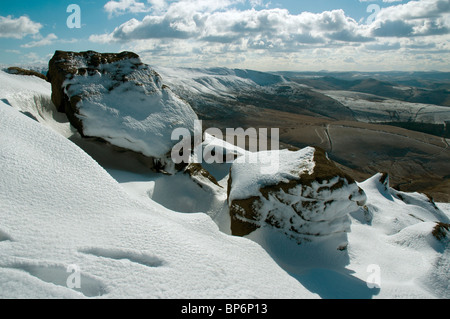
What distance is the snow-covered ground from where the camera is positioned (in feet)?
15.8

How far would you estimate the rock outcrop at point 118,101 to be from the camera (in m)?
12.4

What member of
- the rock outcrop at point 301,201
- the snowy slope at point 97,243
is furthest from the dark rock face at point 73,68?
the rock outcrop at point 301,201

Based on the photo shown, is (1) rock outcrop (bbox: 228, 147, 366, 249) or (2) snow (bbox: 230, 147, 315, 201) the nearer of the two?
(1) rock outcrop (bbox: 228, 147, 366, 249)

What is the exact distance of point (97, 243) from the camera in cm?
550

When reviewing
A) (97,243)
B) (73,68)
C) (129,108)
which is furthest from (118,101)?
(97,243)

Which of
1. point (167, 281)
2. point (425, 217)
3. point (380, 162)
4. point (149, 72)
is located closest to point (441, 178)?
point (380, 162)

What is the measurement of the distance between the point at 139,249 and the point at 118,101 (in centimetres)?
961

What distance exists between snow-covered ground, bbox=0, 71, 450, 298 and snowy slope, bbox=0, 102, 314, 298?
2cm

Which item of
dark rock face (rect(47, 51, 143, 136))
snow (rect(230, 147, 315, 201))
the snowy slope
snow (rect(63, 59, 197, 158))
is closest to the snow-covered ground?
the snowy slope

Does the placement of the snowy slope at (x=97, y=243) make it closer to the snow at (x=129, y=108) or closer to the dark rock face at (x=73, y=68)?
the snow at (x=129, y=108)

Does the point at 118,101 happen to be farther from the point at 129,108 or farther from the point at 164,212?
the point at 164,212

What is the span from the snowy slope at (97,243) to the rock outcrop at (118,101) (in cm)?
397

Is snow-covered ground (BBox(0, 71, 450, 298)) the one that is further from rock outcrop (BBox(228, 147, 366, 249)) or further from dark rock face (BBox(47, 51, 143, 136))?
dark rock face (BBox(47, 51, 143, 136))
